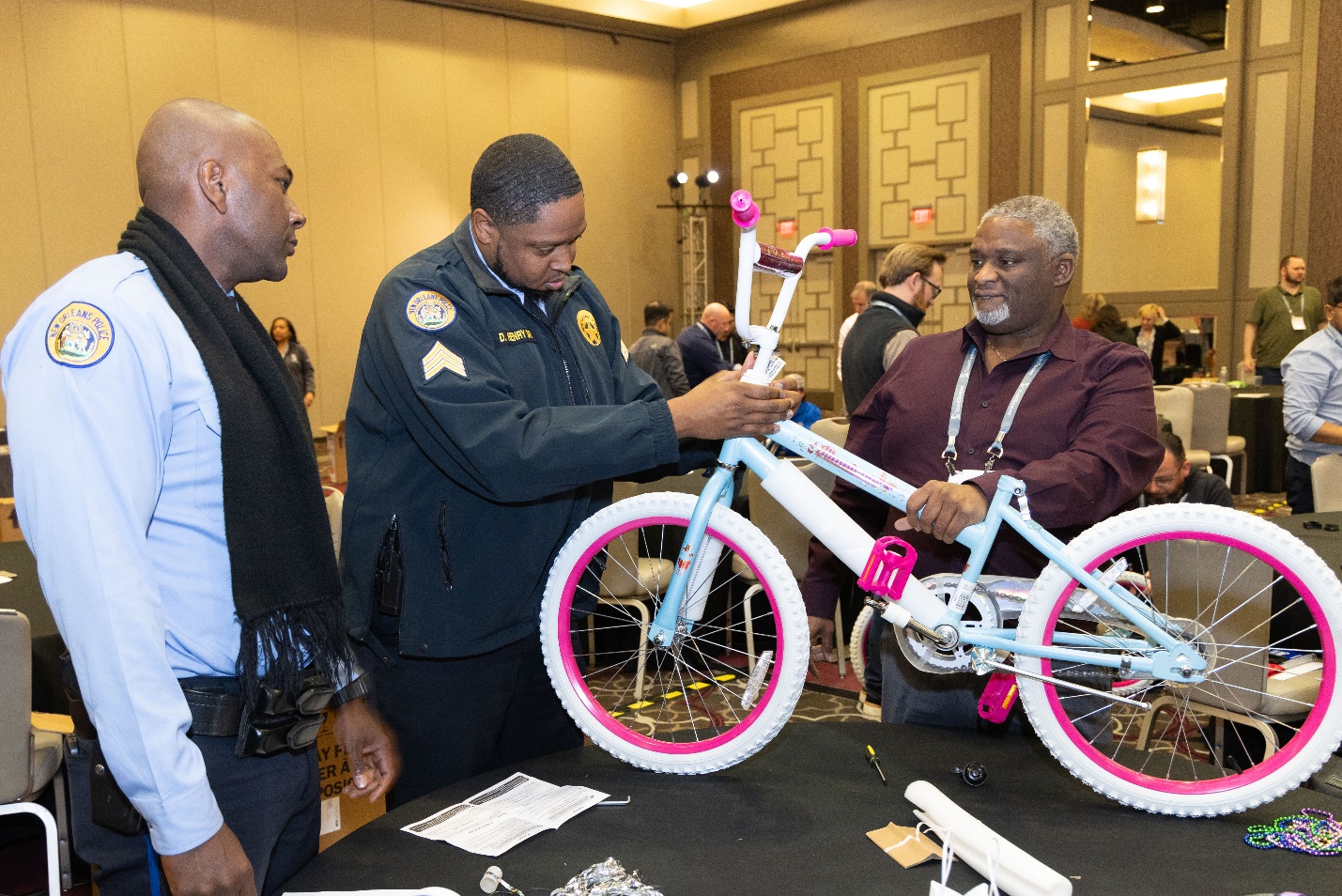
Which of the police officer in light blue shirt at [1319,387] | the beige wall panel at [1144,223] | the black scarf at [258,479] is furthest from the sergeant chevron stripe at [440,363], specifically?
the beige wall panel at [1144,223]

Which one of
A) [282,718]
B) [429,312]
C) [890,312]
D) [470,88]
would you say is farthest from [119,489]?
[470,88]

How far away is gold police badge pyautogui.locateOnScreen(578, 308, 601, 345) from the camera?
186 centimetres

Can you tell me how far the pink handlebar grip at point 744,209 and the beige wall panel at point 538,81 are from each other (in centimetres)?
1087

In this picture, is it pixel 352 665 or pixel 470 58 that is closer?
pixel 352 665

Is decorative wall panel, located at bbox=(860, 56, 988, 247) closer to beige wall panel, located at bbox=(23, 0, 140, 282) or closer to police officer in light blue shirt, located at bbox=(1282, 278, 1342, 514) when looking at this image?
police officer in light blue shirt, located at bbox=(1282, 278, 1342, 514)

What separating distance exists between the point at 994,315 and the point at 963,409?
0.57 feet

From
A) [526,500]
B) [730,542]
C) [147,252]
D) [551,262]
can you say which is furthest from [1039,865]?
[147,252]

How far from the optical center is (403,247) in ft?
37.4

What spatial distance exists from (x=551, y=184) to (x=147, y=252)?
61 cm

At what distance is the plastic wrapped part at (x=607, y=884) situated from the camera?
1242 millimetres

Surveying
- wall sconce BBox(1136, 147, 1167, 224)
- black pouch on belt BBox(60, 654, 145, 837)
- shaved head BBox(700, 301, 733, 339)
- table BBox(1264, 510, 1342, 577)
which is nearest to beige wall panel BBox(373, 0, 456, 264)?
shaved head BBox(700, 301, 733, 339)

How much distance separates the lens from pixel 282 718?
1.26 m

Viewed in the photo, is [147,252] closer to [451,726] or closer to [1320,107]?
[451,726]

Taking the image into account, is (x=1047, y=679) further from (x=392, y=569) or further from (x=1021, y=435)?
(x=392, y=569)
